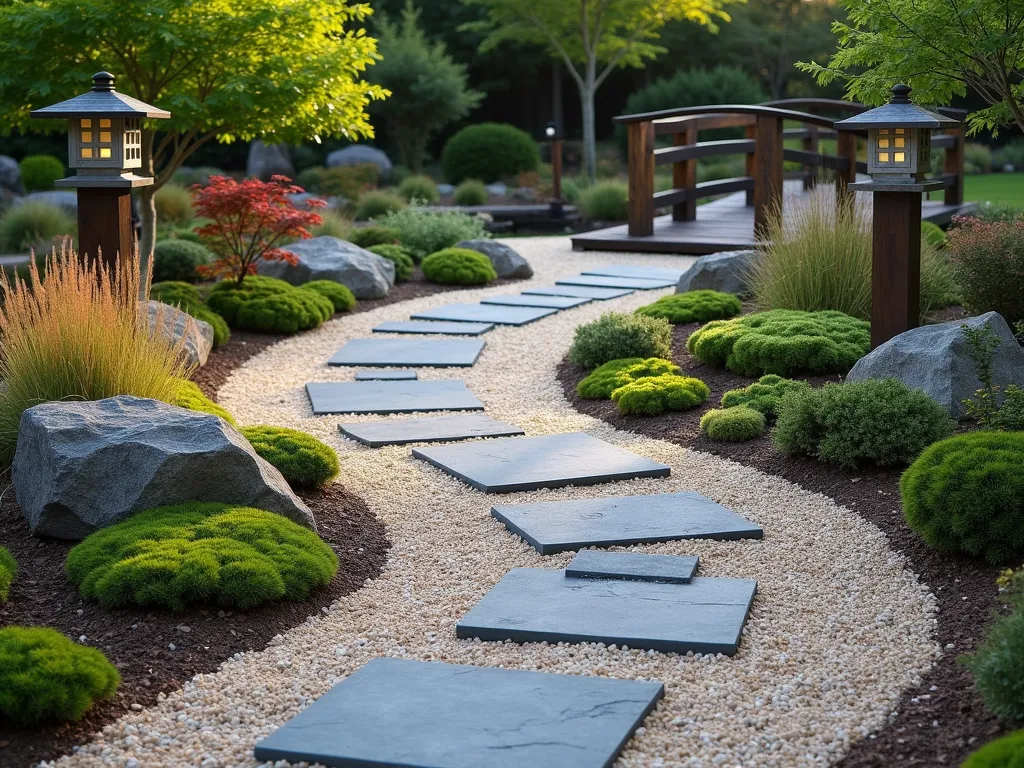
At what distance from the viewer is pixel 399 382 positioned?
6.93 meters

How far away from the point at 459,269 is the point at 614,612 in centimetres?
752

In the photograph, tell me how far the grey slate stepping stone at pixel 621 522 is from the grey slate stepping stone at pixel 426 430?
1.20 m

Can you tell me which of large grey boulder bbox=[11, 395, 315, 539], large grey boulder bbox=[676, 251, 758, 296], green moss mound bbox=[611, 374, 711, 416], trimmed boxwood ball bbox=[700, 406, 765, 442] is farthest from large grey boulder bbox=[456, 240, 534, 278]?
large grey boulder bbox=[11, 395, 315, 539]

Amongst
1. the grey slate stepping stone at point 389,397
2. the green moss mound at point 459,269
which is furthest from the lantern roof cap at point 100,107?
the green moss mound at point 459,269

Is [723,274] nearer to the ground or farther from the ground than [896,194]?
nearer to the ground

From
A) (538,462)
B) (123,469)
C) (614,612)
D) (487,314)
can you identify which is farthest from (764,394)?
(487,314)

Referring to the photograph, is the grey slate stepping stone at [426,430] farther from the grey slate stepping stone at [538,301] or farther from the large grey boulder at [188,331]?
the grey slate stepping stone at [538,301]

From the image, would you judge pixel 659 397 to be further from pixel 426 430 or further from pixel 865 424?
pixel 865 424

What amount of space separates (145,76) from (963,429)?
6125mm

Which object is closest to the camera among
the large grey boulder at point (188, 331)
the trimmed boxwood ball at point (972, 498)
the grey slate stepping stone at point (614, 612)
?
the grey slate stepping stone at point (614, 612)

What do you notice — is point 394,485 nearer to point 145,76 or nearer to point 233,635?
point 233,635

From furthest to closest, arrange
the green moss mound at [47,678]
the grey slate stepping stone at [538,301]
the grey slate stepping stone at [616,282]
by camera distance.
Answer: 1. the grey slate stepping stone at [616,282]
2. the grey slate stepping stone at [538,301]
3. the green moss mound at [47,678]

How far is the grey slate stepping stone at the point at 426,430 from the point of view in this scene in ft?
18.5

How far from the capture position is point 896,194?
593 centimetres
